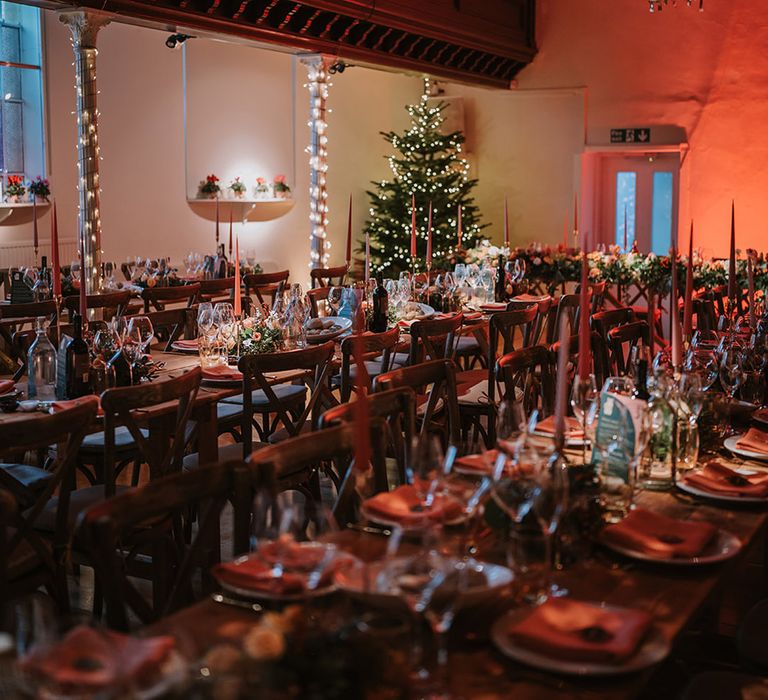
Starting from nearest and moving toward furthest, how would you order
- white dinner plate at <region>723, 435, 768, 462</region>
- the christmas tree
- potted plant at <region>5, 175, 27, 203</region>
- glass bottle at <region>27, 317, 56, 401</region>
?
1. white dinner plate at <region>723, 435, 768, 462</region>
2. glass bottle at <region>27, 317, 56, 401</region>
3. potted plant at <region>5, 175, 27, 203</region>
4. the christmas tree

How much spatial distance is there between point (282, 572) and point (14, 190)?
8990mm

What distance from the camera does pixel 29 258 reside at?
10.9 meters

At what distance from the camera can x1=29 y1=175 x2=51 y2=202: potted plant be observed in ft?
34.1

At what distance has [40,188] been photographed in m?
10.5

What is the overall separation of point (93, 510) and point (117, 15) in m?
7.07

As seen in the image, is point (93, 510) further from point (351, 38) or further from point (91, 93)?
point (351, 38)

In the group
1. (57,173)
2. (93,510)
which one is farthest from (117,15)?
(93,510)

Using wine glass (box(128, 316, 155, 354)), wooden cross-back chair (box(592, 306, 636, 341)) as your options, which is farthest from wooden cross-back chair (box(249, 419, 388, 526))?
wooden cross-back chair (box(592, 306, 636, 341))

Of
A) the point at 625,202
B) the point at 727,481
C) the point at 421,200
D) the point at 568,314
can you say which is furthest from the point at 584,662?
the point at 625,202

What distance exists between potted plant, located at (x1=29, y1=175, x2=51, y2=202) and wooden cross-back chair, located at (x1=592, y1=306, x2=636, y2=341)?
6.43 m

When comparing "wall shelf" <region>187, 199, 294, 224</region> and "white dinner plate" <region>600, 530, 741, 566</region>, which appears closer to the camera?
"white dinner plate" <region>600, 530, 741, 566</region>

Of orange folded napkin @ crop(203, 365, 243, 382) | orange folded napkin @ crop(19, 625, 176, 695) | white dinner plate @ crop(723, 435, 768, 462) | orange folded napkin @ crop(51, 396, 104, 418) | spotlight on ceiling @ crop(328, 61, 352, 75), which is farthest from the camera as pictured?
spotlight on ceiling @ crop(328, 61, 352, 75)

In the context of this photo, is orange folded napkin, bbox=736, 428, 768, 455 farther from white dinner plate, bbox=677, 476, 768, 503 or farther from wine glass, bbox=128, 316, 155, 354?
wine glass, bbox=128, 316, 155, 354

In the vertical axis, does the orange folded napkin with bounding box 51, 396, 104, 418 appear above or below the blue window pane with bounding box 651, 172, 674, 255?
below
